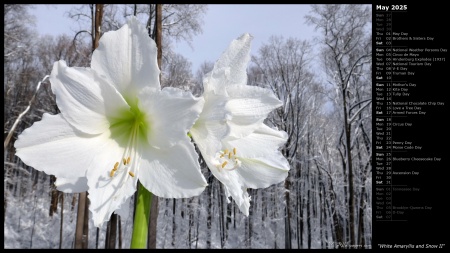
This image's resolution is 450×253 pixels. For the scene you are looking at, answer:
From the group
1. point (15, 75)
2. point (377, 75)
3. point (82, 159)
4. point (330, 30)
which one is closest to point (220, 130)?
point (82, 159)

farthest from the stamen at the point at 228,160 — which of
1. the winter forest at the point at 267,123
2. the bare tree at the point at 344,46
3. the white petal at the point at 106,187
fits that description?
the bare tree at the point at 344,46

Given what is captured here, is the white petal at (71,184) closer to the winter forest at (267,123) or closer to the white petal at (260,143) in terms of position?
the white petal at (260,143)

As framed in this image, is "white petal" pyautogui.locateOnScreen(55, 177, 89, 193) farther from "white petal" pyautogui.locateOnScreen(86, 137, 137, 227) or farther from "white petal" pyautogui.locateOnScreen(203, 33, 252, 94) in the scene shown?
"white petal" pyautogui.locateOnScreen(203, 33, 252, 94)

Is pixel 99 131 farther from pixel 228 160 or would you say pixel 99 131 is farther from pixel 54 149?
pixel 228 160

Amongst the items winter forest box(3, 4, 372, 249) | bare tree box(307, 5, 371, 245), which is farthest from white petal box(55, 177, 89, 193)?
bare tree box(307, 5, 371, 245)

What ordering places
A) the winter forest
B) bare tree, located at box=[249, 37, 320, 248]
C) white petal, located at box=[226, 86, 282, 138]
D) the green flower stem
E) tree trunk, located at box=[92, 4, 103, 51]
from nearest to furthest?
the green flower stem → white petal, located at box=[226, 86, 282, 138] → tree trunk, located at box=[92, 4, 103, 51] → the winter forest → bare tree, located at box=[249, 37, 320, 248]

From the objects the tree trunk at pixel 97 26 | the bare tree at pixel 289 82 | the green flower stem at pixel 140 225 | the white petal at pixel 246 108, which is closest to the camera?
the green flower stem at pixel 140 225

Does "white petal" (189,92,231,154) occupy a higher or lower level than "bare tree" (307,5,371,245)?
lower
